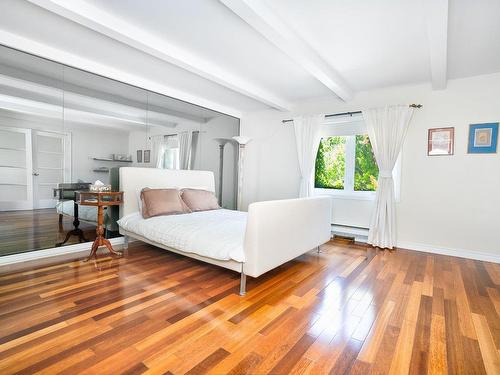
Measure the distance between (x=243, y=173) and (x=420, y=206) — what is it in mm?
3200

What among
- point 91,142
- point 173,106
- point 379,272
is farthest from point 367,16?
point 91,142

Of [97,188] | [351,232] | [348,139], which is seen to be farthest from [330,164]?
[97,188]

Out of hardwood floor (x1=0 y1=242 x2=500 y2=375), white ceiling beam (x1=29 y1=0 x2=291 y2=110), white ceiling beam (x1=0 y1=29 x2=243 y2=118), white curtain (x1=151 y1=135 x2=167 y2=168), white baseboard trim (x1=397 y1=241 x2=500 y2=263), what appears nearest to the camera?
hardwood floor (x1=0 y1=242 x2=500 y2=375)

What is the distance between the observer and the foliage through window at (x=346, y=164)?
170 inches

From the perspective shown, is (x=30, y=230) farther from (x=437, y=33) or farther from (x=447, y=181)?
(x=447, y=181)

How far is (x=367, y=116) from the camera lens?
4.11 metres

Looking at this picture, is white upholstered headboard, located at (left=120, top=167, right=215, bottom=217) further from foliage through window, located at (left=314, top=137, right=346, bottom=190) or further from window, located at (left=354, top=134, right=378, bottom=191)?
window, located at (left=354, top=134, right=378, bottom=191)

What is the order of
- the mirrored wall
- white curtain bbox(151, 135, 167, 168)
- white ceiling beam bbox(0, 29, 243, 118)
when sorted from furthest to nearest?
white curtain bbox(151, 135, 167, 168), the mirrored wall, white ceiling beam bbox(0, 29, 243, 118)

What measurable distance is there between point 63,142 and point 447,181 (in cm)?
507

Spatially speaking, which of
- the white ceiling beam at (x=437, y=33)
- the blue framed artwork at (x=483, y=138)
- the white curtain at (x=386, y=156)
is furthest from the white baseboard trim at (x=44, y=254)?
the blue framed artwork at (x=483, y=138)

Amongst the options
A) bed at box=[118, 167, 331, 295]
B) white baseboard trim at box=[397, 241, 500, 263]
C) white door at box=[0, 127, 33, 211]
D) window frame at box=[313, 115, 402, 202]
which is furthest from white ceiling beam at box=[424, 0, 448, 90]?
white door at box=[0, 127, 33, 211]

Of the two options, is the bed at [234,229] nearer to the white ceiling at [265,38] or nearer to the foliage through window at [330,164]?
the foliage through window at [330,164]

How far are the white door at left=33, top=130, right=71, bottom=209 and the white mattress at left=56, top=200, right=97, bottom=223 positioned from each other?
86 mm

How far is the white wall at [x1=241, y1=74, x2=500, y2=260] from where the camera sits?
136 inches
